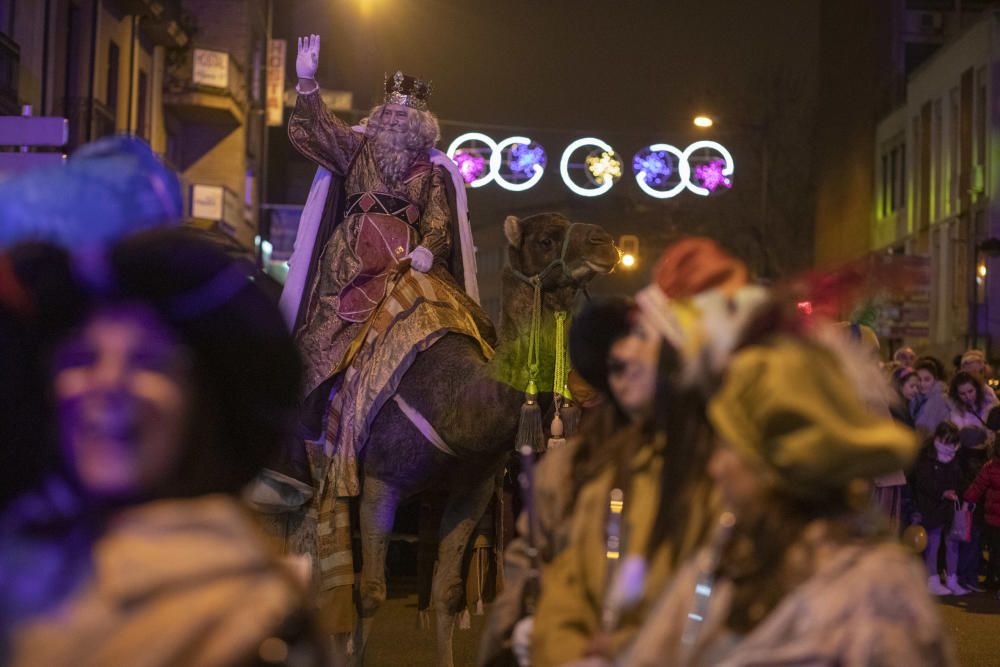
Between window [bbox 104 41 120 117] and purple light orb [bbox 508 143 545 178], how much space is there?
56.9 feet

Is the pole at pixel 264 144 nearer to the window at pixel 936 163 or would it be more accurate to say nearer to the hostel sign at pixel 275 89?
the hostel sign at pixel 275 89

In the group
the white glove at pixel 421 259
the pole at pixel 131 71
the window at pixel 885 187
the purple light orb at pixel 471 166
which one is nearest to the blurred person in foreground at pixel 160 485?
the white glove at pixel 421 259

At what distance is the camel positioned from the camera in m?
7.54

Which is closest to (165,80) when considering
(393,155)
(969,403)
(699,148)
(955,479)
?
(969,403)

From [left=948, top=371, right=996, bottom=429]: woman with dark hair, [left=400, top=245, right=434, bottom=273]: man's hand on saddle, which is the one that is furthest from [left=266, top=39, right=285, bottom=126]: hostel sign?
[left=400, top=245, right=434, bottom=273]: man's hand on saddle

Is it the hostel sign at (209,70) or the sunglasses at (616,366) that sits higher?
the hostel sign at (209,70)

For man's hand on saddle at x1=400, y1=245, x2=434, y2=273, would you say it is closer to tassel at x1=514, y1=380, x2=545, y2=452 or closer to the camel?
the camel

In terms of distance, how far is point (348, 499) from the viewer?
782cm

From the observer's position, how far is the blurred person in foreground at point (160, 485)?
6.76 ft

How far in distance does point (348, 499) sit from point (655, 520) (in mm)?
5165

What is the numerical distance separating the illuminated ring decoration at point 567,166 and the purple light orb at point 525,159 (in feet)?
0.92

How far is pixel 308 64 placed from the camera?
8.54m

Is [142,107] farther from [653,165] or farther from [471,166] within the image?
[653,165]

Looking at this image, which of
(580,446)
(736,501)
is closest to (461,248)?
(580,446)
